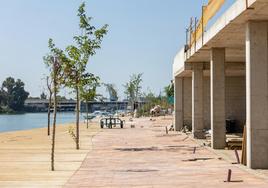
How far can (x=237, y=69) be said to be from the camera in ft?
96.6

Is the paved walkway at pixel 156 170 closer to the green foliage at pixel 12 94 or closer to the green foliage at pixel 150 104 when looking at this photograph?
the green foliage at pixel 150 104

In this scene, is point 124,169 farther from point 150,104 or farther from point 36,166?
point 150,104

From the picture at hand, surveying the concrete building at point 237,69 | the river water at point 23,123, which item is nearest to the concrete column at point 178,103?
the concrete building at point 237,69

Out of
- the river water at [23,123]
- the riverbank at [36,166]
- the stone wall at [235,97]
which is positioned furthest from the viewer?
the river water at [23,123]

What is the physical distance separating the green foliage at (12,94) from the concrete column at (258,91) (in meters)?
169

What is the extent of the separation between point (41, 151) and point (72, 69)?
3978 mm

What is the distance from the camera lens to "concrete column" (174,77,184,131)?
→ 3816 cm

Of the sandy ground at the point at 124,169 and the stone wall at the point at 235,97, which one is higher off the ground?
the stone wall at the point at 235,97

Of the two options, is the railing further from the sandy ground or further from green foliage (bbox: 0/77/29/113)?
green foliage (bbox: 0/77/29/113)

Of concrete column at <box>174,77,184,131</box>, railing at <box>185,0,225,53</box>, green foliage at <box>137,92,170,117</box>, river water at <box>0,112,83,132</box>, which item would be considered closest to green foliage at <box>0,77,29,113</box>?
river water at <box>0,112,83,132</box>

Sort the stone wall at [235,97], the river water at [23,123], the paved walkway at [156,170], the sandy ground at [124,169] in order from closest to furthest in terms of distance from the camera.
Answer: the paved walkway at [156,170] < the sandy ground at [124,169] < the stone wall at [235,97] < the river water at [23,123]

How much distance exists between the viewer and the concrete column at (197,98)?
29.5 m

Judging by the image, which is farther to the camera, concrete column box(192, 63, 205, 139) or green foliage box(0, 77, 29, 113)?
green foliage box(0, 77, 29, 113)

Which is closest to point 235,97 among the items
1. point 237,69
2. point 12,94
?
point 237,69
